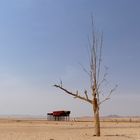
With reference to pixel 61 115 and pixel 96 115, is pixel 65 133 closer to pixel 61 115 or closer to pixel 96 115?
pixel 96 115

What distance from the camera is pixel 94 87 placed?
26031 mm

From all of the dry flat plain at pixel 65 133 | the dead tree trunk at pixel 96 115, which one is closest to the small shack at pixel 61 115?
the dry flat plain at pixel 65 133

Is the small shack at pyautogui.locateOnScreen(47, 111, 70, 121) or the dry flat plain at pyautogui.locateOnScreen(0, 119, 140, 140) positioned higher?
the small shack at pyautogui.locateOnScreen(47, 111, 70, 121)

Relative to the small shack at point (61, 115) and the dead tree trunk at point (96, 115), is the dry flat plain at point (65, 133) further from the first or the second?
the small shack at point (61, 115)

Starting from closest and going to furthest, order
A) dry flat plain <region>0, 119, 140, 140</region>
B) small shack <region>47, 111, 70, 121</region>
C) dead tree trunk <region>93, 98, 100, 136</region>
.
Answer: dry flat plain <region>0, 119, 140, 140</region> < dead tree trunk <region>93, 98, 100, 136</region> < small shack <region>47, 111, 70, 121</region>

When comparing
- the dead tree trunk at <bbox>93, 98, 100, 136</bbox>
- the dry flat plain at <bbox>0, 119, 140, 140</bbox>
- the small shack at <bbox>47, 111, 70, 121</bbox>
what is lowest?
the dry flat plain at <bbox>0, 119, 140, 140</bbox>

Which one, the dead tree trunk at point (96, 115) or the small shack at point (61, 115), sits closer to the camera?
the dead tree trunk at point (96, 115)

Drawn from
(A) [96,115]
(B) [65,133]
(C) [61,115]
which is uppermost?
(C) [61,115]

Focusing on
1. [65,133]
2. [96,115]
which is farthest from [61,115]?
[96,115]

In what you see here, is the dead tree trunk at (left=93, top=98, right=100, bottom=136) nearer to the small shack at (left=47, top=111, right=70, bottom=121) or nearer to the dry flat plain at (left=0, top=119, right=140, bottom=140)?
the dry flat plain at (left=0, top=119, right=140, bottom=140)

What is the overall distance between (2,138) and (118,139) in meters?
7.39

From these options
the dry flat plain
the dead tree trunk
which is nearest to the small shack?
the dry flat plain

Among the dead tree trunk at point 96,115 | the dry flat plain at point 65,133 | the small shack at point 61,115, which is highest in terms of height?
the small shack at point 61,115

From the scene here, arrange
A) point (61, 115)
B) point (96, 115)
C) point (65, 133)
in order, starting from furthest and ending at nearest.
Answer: point (61, 115), point (65, 133), point (96, 115)
